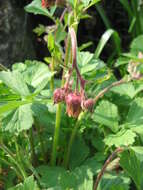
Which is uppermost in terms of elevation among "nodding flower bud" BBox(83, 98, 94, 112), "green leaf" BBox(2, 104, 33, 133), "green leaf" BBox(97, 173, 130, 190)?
"nodding flower bud" BBox(83, 98, 94, 112)

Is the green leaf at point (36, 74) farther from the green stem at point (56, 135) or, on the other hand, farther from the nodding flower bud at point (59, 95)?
the nodding flower bud at point (59, 95)

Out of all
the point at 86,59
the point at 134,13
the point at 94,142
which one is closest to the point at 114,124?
the point at 94,142

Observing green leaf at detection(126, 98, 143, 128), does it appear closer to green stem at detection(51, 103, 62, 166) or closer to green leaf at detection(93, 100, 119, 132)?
green leaf at detection(93, 100, 119, 132)

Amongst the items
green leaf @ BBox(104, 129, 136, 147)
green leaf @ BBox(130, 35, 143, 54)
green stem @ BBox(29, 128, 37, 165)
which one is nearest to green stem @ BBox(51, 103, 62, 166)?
green stem @ BBox(29, 128, 37, 165)

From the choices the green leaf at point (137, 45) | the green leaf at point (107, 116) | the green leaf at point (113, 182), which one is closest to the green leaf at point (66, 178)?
the green leaf at point (113, 182)

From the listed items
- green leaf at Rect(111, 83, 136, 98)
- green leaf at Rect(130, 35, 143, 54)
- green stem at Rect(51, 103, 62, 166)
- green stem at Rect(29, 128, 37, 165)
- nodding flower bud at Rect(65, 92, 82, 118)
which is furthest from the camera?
green leaf at Rect(130, 35, 143, 54)

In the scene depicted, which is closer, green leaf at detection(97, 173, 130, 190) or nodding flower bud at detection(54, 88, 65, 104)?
nodding flower bud at detection(54, 88, 65, 104)

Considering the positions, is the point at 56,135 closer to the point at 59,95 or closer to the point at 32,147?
the point at 32,147

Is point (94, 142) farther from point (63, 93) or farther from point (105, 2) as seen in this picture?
point (105, 2)
